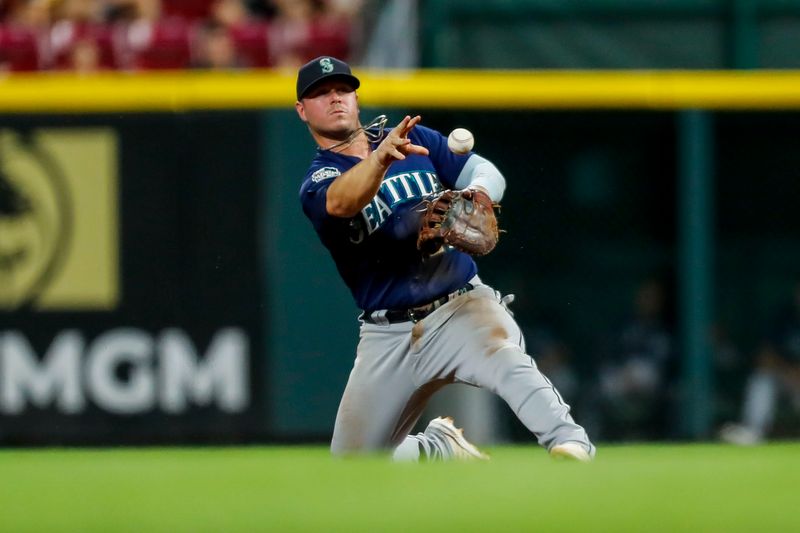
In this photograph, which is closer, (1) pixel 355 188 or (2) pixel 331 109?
(1) pixel 355 188

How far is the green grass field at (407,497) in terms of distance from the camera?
3896mm

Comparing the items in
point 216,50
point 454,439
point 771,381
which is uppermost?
point 216,50

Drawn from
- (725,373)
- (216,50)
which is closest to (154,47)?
(216,50)

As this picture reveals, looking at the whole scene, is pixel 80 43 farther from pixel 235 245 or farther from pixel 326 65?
pixel 326 65

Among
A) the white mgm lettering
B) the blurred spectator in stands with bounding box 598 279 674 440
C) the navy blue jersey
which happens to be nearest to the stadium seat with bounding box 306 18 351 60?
the white mgm lettering

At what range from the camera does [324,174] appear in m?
5.27

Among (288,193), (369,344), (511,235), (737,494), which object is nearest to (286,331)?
(288,193)

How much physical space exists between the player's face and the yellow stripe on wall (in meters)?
3.66

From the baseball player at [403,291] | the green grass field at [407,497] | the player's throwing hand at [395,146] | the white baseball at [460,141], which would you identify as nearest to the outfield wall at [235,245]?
the green grass field at [407,497]

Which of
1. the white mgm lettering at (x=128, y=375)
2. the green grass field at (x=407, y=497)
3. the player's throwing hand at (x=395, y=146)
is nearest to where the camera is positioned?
the green grass field at (x=407, y=497)

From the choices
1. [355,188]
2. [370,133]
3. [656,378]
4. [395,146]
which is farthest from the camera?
[656,378]

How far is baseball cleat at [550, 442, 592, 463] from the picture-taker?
A: 16.6 ft

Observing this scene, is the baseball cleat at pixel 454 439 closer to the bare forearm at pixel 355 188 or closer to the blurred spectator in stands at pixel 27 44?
the bare forearm at pixel 355 188

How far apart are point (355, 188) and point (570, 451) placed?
3.50 feet
